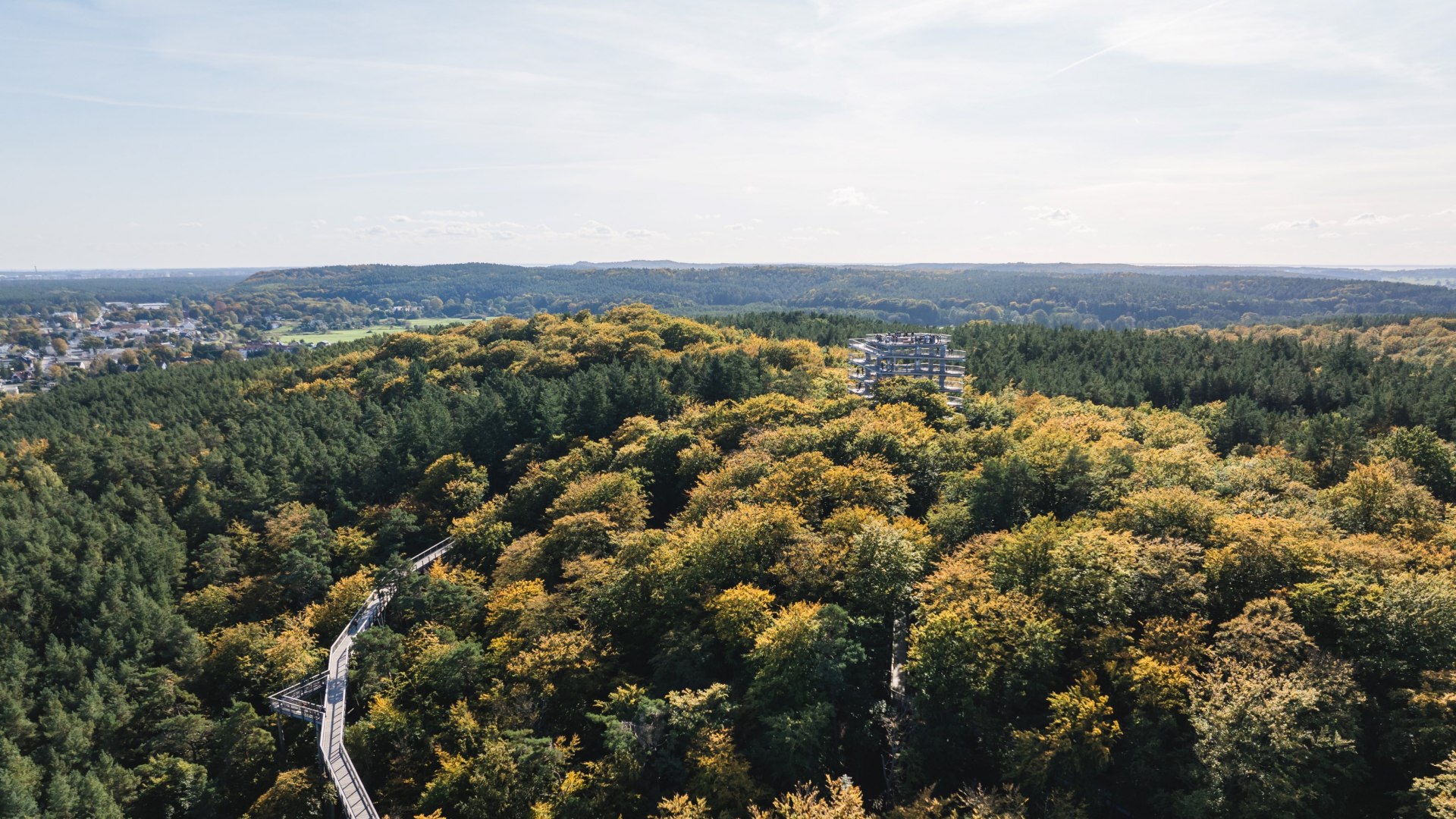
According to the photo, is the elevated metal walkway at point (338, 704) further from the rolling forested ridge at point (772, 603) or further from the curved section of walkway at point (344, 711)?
the rolling forested ridge at point (772, 603)

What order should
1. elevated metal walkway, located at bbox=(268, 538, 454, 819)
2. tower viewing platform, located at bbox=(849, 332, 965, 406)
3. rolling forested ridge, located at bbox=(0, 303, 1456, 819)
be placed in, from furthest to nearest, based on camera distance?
tower viewing platform, located at bbox=(849, 332, 965, 406) → elevated metal walkway, located at bbox=(268, 538, 454, 819) → rolling forested ridge, located at bbox=(0, 303, 1456, 819)

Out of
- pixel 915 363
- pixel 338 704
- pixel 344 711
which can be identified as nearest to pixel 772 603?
pixel 344 711

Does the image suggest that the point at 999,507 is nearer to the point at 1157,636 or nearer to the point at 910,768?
the point at 1157,636

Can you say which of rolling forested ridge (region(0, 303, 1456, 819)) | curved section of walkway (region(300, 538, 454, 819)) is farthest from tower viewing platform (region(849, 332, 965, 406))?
curved section of walkway (region(300, 538, 454, 819))

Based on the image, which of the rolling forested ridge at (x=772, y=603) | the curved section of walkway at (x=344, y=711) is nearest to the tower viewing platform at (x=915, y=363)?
the rolling forested ridge at (x=772, y=603)

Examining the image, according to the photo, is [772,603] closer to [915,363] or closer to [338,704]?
[338,704]

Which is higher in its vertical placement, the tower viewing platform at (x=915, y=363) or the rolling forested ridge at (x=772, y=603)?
the tower viewing platform at (x=915, y=363)

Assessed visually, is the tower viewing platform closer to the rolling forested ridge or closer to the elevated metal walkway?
the rolling forested ridge
